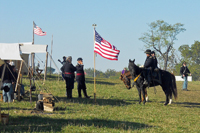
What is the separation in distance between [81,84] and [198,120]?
25.9ft

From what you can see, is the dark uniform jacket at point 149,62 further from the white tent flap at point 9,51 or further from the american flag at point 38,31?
the american flag at point 38,31

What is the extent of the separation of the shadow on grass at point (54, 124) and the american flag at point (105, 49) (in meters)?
5.44

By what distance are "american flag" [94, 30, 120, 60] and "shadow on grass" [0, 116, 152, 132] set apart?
5445 mm

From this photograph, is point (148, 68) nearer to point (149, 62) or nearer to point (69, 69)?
point (149, 62)

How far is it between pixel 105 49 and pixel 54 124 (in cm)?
692

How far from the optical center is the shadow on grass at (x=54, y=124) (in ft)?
31.6

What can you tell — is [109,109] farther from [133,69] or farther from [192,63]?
[192,63]

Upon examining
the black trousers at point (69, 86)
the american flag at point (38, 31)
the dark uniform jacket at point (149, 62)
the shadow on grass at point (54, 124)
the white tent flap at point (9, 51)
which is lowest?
the shadow on grass at point (54, 124)

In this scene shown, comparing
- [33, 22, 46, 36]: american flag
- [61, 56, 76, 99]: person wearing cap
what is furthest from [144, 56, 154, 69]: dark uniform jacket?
[33, 22, 46, 36]: american flag

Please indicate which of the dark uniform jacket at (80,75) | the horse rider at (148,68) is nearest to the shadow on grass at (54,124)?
the horse rider at (148,68)

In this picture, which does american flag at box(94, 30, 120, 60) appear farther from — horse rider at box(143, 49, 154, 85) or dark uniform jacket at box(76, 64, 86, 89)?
dark uniform jacket at box(76, 64, 86, 89)

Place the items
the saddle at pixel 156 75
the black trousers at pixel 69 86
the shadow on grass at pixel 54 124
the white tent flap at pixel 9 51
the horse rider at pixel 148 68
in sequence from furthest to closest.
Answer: the black trousers at pixel 69 86
the saddle at pixel 156 75
the horse rider at pixel 148 68
the white tent flap at pixel 9 51
the shadow on grass at pixel 54 124

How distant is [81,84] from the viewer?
1870 centimetres

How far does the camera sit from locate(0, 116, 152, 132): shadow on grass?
31.6ft
